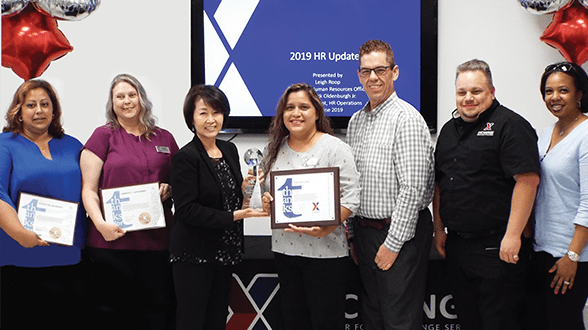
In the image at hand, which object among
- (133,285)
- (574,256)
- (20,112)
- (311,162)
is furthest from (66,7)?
(574,256)

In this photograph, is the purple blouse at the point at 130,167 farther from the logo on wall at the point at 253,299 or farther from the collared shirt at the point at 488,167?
the collared shirt at the point at 488,167

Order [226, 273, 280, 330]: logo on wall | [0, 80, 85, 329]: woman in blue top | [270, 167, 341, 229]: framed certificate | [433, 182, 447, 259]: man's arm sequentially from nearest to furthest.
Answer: [270, 167, 341, 229]: framed certificate, [0, 80, 85, 329]: woman in blue top, [433, 182, 447, 259]: man's arm, [226, 273, 280, 330]: logo on wall

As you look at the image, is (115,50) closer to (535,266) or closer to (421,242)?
(421,242)

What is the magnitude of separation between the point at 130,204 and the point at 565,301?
2.12 meters

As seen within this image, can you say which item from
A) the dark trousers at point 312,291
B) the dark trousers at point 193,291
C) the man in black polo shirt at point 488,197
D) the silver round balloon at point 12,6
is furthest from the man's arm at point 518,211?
the silver round balloon at point 12,6

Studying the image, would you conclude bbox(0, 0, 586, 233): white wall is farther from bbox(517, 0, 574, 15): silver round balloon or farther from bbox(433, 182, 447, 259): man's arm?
bbox(433, 182, 447, 259): man's arm

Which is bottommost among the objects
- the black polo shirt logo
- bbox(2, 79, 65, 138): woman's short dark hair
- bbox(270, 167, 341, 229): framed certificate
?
bbox(270, 167, 341, 229): framed certificate

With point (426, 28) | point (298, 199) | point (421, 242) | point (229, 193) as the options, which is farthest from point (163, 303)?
point (426, 28)

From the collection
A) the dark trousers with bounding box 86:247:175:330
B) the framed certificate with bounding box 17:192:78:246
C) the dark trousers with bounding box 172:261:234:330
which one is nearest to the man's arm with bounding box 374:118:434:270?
the dark trousers with bounding box 172:261:234:330

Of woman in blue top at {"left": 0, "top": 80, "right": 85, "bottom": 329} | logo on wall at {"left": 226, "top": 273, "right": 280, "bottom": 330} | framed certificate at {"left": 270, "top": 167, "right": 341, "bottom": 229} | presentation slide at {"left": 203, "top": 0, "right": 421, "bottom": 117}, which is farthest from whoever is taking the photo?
presentation slide at {"left": 203, "top": 0, "right": 421, "bottom": 117}

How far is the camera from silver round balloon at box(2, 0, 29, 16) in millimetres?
2604

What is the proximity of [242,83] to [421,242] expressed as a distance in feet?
6.19

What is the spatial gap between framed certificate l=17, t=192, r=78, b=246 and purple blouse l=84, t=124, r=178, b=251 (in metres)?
0.16

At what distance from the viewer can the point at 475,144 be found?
2.18 metres
